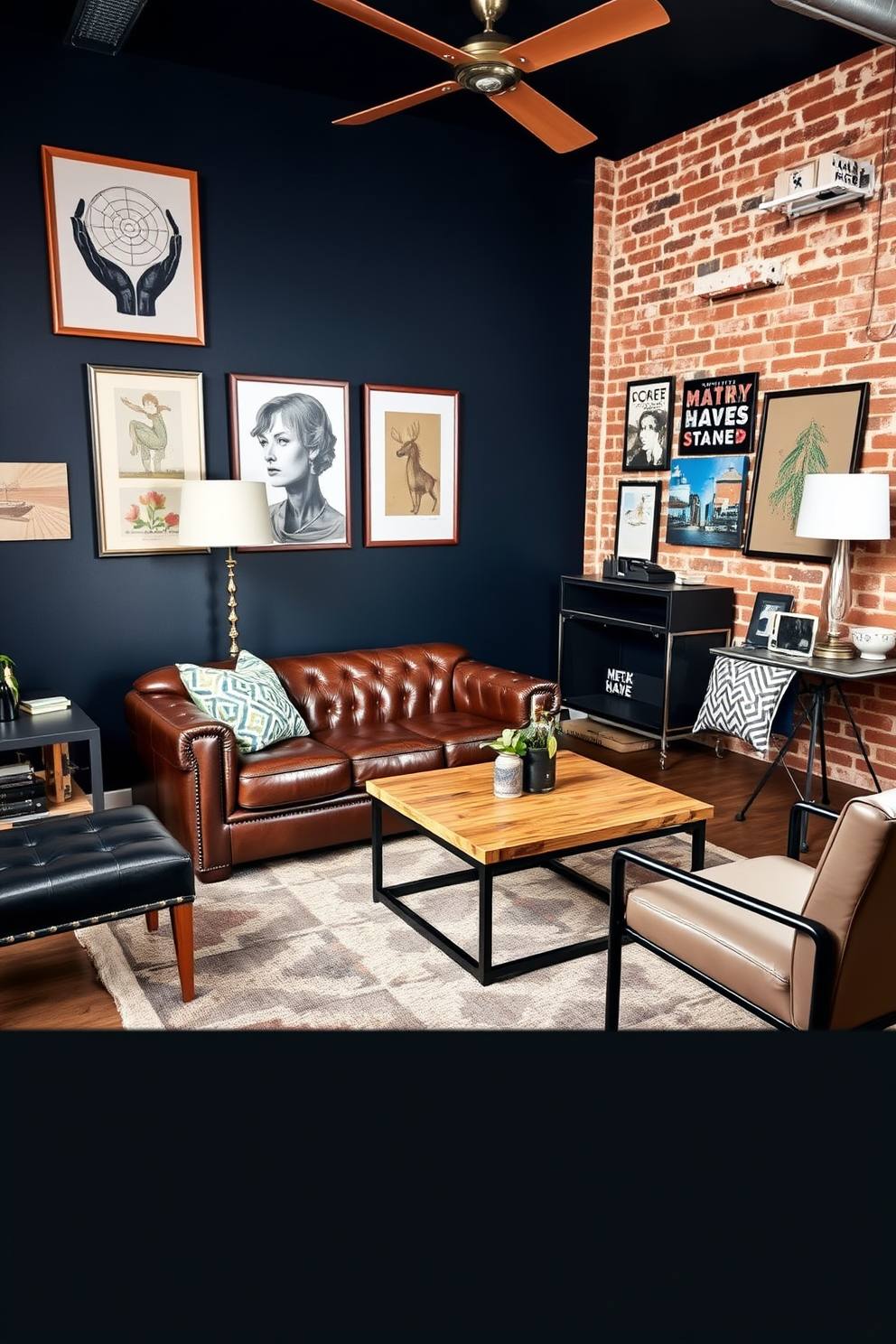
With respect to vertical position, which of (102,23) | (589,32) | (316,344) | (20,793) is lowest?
(20,793)

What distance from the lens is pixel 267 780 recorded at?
3619mm

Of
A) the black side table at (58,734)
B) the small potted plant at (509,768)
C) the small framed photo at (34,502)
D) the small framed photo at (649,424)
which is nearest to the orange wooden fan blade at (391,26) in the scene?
the small potted plant at (509,768)

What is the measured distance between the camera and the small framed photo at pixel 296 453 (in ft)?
15.4

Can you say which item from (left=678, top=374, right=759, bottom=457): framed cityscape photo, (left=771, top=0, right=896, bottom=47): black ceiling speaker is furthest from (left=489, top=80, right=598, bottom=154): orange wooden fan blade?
(left=678, top=374, right=759, bottom=457): framed cityscape photo

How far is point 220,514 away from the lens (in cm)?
406

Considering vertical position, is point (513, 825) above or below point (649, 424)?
below

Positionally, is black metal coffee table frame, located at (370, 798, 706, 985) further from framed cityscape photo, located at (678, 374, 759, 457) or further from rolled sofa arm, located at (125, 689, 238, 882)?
framed cityscape photo, located at (678, 374, 759, 457)

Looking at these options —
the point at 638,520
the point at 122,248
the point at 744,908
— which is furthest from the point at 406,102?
the point at 638,520

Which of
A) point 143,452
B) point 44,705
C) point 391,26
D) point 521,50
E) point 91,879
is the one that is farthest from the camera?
point 143,452

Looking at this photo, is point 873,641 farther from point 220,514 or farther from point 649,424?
point 220,514

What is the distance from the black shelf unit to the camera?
16.9 ft

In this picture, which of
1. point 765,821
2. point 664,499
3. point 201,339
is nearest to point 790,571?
point 664,499

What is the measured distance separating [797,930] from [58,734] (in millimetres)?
2705
